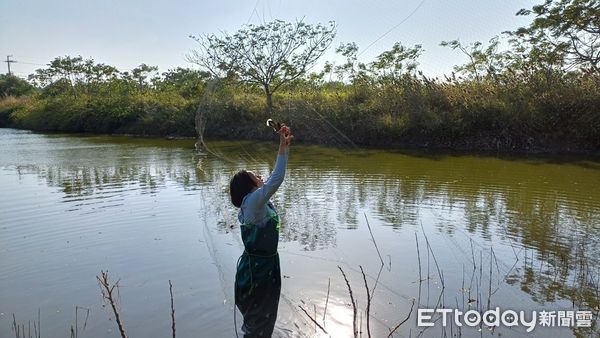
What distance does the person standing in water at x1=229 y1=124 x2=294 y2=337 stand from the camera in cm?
319

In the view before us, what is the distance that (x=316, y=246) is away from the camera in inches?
301

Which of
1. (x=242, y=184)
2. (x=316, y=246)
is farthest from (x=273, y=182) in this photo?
(x=316, y=246)

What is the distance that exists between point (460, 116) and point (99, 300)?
18.9 meters

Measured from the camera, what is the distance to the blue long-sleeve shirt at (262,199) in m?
3.11

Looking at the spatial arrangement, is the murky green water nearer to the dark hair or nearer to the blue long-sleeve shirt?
the blue long-sleeve shirt

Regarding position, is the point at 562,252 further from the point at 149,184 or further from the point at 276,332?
the point at 149,184

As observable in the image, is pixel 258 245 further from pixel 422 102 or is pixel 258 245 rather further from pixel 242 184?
pixel 422 102

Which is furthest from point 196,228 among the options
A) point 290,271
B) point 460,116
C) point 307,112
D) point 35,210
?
point 460,116

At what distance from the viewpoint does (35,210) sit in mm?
10570

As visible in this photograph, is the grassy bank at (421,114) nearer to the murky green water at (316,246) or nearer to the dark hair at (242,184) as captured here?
the murky green water at (316,246)

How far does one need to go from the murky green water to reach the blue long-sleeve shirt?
1342 millimetres

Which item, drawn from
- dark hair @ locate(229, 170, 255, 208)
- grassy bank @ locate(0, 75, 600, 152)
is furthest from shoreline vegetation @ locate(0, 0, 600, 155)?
dark hair @ locate(229, 170, 255, 208)

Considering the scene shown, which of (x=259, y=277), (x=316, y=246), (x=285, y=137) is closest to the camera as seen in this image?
(x=285, y=137)

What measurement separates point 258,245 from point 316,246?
4448mm
